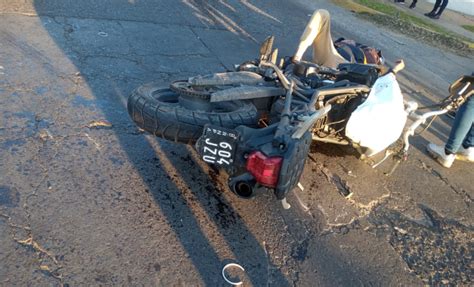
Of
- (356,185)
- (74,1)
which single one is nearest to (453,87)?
(356,185)

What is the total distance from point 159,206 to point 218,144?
70cm

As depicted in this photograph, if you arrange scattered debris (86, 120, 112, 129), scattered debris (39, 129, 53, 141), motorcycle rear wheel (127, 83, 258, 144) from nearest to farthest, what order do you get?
motorcycle rear wheel (127, 83, 258, 144) < scattered debris (39, 129, 53, 141) < scattered debris (86, 120, 112, 129)

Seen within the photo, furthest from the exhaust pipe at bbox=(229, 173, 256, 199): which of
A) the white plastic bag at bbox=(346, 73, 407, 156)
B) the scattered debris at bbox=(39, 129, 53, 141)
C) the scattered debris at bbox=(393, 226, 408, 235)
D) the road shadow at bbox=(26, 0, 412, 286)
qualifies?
the scattered debris at bbox=(39, 129, 53, 141)

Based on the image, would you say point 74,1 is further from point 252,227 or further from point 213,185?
point 252,227

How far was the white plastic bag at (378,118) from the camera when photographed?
10.8ft

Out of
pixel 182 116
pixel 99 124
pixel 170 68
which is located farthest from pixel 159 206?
pixel 170 68

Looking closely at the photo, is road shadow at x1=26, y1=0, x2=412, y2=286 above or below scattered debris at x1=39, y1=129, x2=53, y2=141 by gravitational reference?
above

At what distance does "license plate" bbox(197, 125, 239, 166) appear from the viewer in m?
2.75

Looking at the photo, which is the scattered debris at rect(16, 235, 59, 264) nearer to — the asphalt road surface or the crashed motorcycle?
the asphalt road surface

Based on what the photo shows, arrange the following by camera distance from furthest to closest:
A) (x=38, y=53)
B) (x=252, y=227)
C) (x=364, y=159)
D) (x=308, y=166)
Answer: (x=38, y=53)
(x=364, y=159)
(x=308, y=166)
(x=252, y=227)

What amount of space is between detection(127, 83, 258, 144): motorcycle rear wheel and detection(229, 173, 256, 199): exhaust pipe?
0.46m

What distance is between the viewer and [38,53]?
5.08 meters

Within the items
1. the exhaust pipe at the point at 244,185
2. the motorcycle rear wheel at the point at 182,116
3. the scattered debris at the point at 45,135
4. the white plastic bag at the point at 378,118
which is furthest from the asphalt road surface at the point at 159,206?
the white plastic bag at the point at 378,118

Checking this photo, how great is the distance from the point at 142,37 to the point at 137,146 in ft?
10.5
